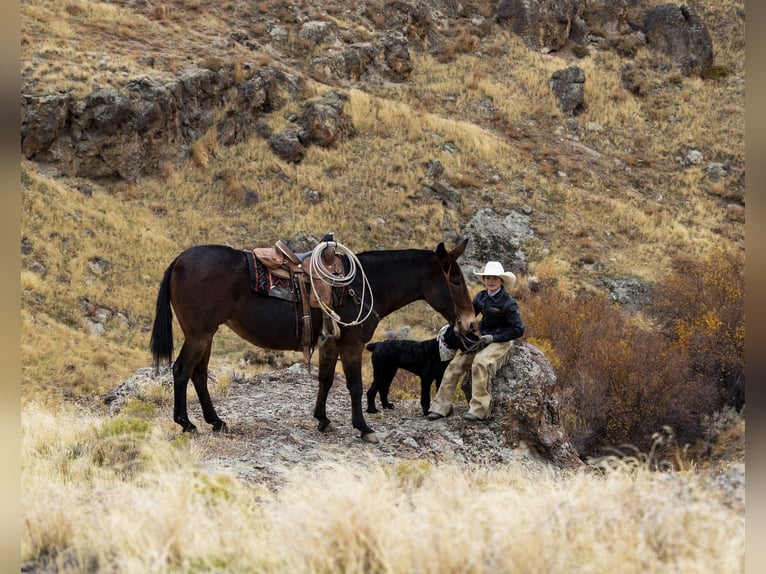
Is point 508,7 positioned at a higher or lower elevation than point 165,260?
higher

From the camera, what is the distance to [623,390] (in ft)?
45.0

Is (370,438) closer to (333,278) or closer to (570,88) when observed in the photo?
(333,278)

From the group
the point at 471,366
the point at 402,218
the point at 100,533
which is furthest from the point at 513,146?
the point at 100,533

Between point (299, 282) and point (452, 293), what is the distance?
1996 millimetres

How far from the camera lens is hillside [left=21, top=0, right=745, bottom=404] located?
23.3 m

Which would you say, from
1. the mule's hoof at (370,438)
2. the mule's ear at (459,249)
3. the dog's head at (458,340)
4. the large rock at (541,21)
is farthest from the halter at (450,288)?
the large rock at (541,21)

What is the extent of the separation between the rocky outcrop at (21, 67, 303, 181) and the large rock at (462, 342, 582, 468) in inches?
928

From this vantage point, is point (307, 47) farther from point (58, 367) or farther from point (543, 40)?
point (58, 367)

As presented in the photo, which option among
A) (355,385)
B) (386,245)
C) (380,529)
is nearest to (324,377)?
(355,385)

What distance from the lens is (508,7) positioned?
4594 centimetres

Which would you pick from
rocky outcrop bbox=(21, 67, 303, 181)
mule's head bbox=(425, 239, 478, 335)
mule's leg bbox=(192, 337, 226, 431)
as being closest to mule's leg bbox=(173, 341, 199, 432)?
mule's leg bbox=(192, 337, 226, 431)

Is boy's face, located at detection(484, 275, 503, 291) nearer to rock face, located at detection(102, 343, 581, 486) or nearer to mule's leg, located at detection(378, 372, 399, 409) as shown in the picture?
rock face, located at detection(102, 343, 581, 486)

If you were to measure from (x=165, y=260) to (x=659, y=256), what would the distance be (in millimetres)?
20720

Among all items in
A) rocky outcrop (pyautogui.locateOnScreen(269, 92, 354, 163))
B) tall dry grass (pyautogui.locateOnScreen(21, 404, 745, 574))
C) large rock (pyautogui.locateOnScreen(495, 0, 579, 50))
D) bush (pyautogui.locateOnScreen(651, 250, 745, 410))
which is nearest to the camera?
tall dry grass (pyautogui.locateOnScreen(21, 404, 745, 574))
